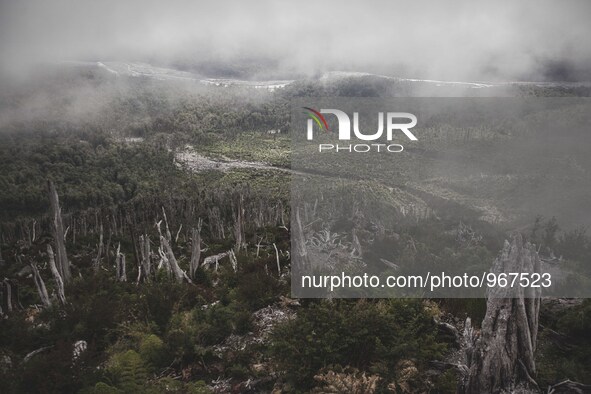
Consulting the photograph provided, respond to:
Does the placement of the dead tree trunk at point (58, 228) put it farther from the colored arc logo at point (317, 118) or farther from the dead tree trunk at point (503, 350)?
the dead tree trunk at point (503, 350)

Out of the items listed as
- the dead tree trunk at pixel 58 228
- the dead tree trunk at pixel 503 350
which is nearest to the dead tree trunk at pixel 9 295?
the dead tree trunk at pixel 58 228

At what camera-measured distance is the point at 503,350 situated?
20.4 feet

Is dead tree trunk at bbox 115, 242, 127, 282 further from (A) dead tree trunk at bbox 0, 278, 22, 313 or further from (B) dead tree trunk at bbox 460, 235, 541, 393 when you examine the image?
(B) dead tree trunk at bbox 460, 235, 541, 393

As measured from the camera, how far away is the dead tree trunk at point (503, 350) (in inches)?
243

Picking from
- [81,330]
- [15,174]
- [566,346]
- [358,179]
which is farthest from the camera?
[15,174]

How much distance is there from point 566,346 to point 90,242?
1711 inches

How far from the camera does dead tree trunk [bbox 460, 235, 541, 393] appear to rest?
6184 mm

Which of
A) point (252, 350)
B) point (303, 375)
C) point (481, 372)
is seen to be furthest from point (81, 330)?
point (481, 372)

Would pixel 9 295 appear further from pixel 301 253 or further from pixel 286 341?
pixel 286 341

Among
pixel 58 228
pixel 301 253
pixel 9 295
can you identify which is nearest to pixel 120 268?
pixel 58 228

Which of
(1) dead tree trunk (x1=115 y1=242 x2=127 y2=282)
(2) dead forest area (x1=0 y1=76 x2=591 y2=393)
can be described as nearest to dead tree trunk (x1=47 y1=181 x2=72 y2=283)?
(2) dead forest area (x1=0 y1=76 x2=591 y2=393)

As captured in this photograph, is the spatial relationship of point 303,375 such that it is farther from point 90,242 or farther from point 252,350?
point 90,242

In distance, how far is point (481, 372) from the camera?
6.17m

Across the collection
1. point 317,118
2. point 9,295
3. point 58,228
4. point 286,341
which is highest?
point 317,118
